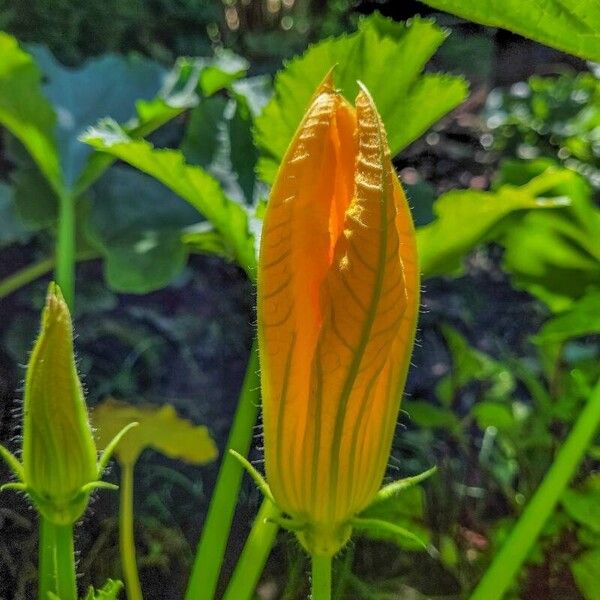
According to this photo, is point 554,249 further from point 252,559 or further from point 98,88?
point 98,88

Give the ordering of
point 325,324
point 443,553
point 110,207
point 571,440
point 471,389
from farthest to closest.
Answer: point 471,389 → point 110,207 → point 443,553 → point 571,440 → point 325,324

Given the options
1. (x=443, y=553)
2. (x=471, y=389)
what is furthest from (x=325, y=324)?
(x=471, y=389)

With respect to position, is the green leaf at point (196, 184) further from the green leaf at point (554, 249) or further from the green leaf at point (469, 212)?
the green leaf at point (554, 249)

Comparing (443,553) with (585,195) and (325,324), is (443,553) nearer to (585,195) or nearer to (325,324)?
(585,195)

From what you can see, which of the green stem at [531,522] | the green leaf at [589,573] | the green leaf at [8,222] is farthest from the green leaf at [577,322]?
the green leaf at [8,222]

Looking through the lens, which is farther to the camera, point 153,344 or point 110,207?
point 153,344

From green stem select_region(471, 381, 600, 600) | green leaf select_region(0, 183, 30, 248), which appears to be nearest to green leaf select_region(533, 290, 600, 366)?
green stem select_region(471, 381, 600, 600)

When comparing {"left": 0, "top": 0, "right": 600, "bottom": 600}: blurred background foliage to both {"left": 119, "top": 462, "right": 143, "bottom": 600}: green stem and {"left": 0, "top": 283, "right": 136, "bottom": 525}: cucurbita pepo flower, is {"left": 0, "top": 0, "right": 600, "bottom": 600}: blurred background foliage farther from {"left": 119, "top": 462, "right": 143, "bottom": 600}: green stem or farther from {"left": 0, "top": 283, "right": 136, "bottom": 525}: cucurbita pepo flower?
{"left": 0, "top": 283, "right": 136, "bottom": 525}: cucurbita pepo flower
